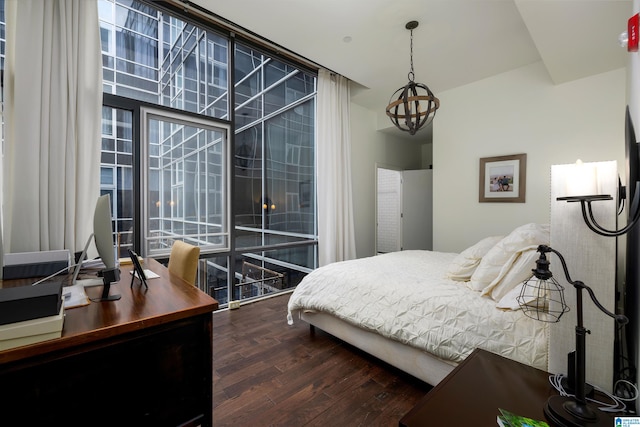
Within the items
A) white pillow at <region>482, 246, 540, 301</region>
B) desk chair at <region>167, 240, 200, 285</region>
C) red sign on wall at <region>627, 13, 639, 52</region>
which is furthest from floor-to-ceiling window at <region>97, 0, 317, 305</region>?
red sign on wall at <region>627, 13, 639, 52</region>

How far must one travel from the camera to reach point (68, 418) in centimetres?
89

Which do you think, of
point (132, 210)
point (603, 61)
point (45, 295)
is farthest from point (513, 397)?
point (603, 61)

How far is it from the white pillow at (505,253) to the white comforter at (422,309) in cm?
12

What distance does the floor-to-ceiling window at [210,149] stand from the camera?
2.56 m

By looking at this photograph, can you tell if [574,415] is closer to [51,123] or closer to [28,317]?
[28,317]

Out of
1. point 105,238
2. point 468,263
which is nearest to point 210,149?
point 105,238

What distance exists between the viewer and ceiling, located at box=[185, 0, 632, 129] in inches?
81.8

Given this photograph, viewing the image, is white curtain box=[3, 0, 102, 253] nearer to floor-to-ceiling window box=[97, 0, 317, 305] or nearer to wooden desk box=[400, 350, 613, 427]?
floor-to-ceiling window box=[97, 0, 317, 305]

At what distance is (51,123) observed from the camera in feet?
6.65

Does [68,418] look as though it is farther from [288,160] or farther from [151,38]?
[288,160]

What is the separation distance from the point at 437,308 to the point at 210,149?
9.36 ft

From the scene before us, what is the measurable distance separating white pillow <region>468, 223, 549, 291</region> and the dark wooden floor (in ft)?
2.73

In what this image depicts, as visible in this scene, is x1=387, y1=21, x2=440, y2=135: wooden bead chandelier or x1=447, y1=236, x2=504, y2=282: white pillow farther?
x1=387, y1=21, x2=440, y2=135: wooden bead chandelier

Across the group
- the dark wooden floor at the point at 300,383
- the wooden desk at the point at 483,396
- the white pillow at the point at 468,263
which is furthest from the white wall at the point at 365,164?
the wooden desk at the point at 483,396
